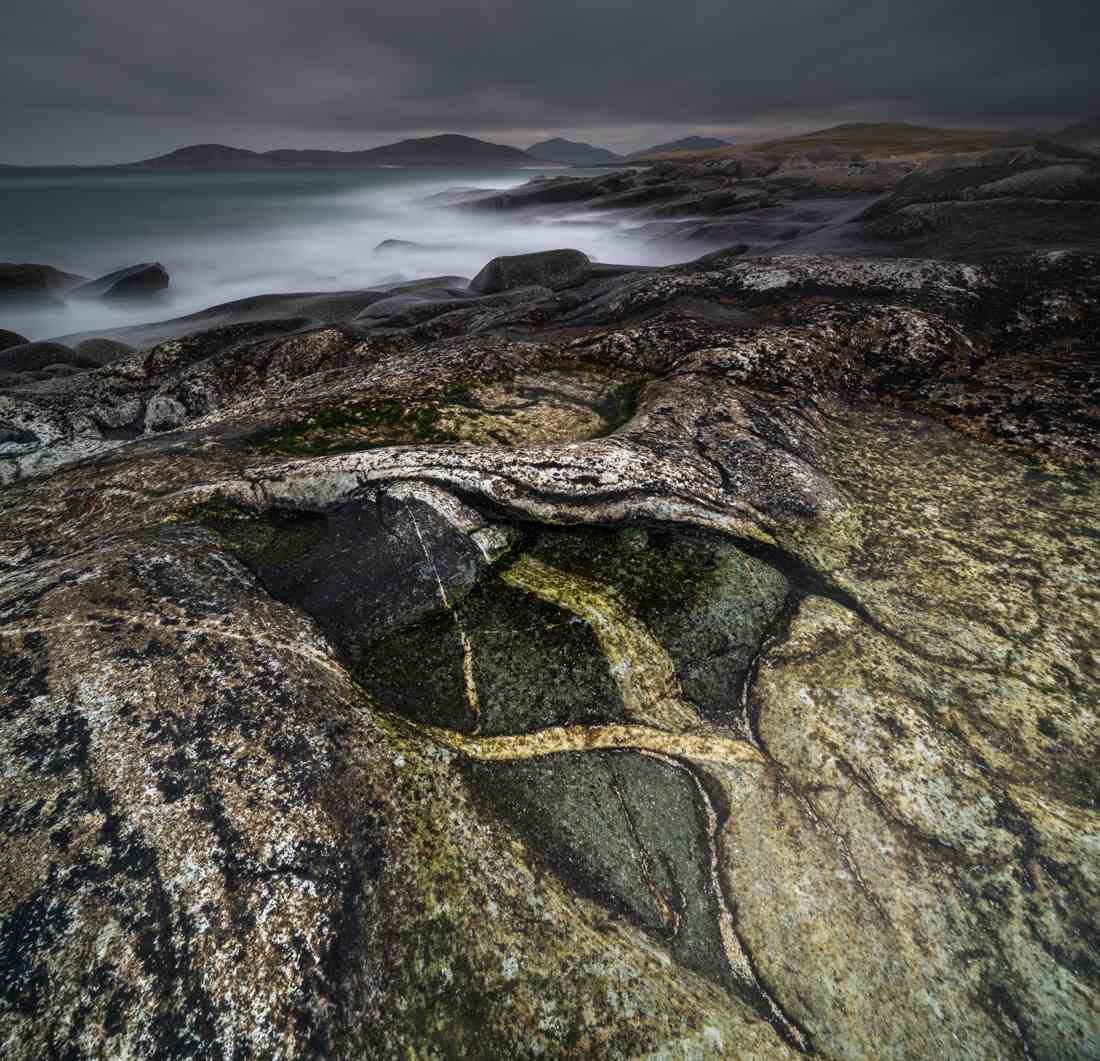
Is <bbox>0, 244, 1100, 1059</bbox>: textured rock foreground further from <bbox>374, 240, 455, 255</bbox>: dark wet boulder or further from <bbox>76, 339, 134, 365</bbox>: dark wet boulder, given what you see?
<bbox>374, 240, 455, 255</bbox>: dark wet boulder

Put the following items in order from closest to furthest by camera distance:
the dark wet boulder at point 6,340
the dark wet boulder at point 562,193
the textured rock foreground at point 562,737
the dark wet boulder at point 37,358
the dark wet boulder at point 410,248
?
the textured rock foreground at point 562,737 → the dark wet boulder at point 37,358 → the dark wet boulder at point 6,340 → the dark wet boulder at point 410,248 → the dark wet boulder at point 562,193

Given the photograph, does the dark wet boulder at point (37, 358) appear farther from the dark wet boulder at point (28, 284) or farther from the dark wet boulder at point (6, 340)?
the dark wet boulder at point (28, 284)

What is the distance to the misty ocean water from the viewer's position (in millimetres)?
49281

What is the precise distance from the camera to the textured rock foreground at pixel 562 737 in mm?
3988

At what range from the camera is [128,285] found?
49.3m

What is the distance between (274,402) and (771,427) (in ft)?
30.5

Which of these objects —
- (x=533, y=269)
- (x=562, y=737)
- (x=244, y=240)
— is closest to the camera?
(x=562, y=737)

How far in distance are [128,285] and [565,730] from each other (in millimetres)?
61745

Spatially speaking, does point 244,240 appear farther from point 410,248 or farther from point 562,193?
point 562,193

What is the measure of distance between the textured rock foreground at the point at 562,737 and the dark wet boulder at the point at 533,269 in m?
19.1

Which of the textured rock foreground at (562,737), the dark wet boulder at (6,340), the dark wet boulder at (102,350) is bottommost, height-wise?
the dark wet boulder at (102,350)

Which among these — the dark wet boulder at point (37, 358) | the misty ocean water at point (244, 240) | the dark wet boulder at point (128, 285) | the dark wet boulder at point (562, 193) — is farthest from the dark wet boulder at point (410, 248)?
the dark wet boulder at point (37, 358)

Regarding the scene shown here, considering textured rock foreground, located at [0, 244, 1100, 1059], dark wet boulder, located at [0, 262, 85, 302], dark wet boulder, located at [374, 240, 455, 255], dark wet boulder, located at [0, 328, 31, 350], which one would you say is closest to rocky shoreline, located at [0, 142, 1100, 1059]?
textured rock foreground, located at [0, 244, 1100, 1059]

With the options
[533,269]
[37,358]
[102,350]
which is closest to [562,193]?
[533,269]
